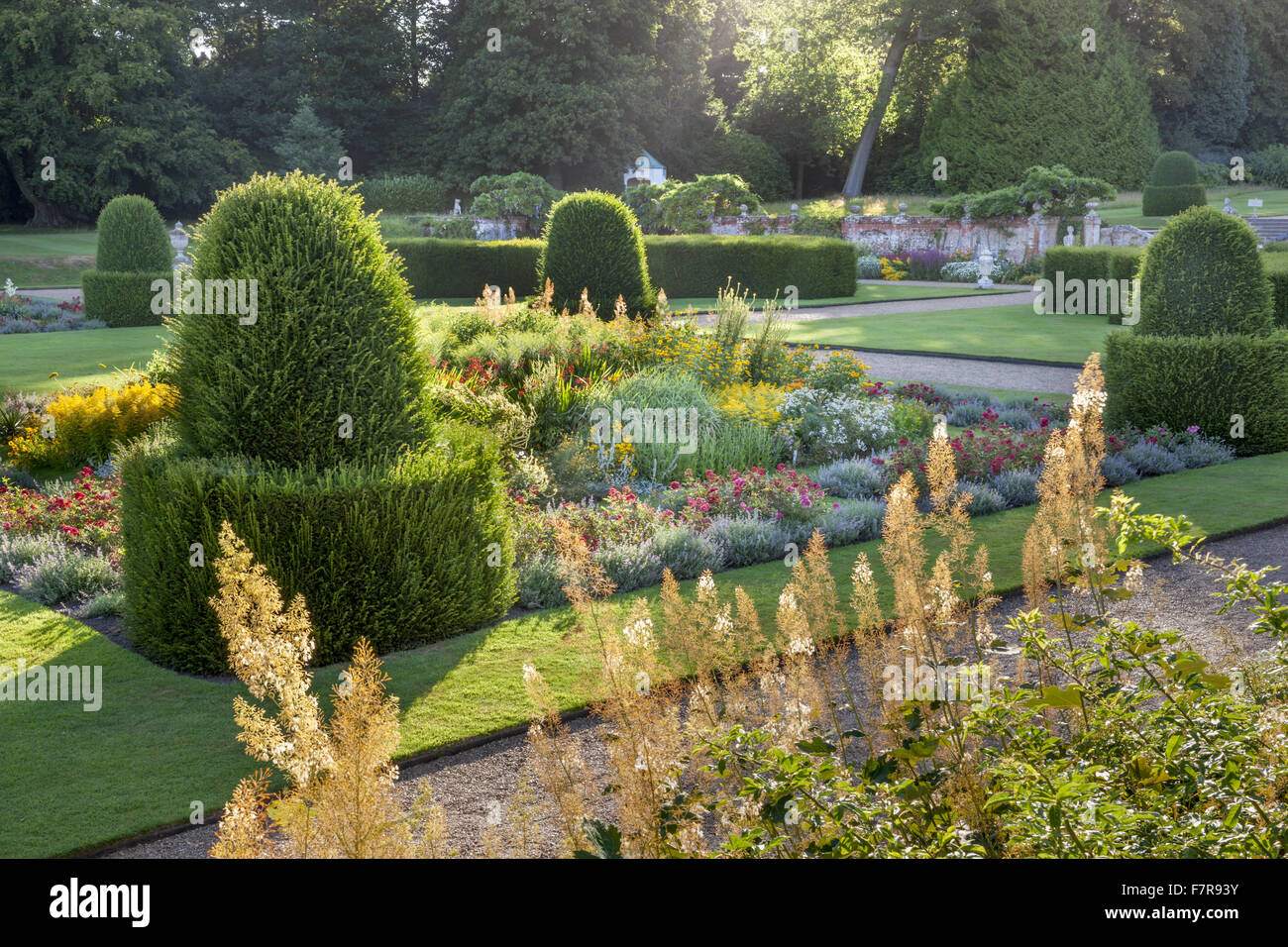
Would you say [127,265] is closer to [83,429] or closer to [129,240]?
[129,240]

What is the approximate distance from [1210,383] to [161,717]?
929cm

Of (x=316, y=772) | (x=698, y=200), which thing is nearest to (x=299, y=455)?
Result: (x=316, y=772)

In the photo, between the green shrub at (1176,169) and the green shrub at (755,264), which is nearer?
the green shrub at (755,264)

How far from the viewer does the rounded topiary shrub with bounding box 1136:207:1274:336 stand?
1001 centimetres

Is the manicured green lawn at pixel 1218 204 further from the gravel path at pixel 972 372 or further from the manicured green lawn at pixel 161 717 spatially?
the manicured green lawn at pixel 161 717

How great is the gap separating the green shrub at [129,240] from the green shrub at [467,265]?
6814 millimetres

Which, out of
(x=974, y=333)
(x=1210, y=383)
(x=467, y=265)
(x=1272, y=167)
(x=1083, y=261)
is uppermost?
(x=1272, y=167)

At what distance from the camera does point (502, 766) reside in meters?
4.32

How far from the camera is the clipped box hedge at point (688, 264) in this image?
2625 cm


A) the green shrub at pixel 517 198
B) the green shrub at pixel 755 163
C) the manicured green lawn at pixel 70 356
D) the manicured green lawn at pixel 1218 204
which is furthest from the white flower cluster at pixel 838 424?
the green shrub at pixel 755 163

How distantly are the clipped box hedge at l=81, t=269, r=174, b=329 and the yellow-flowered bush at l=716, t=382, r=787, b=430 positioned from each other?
14093mm

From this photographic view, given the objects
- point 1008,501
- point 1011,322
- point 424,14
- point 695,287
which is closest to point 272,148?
point 424,14
